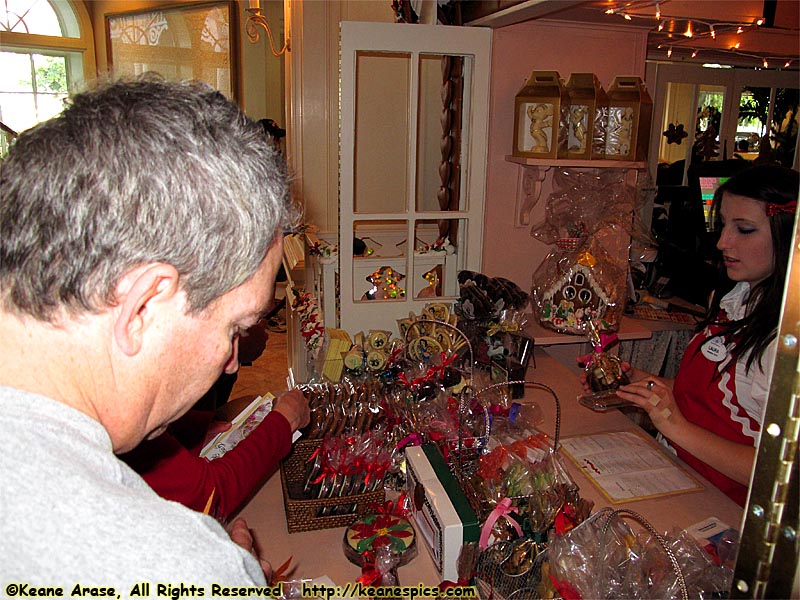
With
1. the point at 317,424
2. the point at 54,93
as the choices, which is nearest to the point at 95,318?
the point at 317,424

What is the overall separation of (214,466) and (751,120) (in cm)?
401

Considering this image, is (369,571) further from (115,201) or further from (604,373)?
(604,373)

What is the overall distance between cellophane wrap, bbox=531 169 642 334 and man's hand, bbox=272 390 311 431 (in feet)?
4.22

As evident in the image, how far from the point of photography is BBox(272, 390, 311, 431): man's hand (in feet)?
5.10

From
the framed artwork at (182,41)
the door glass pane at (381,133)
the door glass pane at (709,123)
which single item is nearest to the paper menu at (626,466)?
the door glass pane at (381,133)

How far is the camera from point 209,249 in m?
0.64

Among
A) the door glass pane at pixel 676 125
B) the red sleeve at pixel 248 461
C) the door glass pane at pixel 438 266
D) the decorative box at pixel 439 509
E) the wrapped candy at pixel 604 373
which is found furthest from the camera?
the door glass pane at pixel 676 125

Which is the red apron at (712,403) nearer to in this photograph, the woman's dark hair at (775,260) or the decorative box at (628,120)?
the woman's dark hair at (775,260)

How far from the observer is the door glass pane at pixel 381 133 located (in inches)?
153

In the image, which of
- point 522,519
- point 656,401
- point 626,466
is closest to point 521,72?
point 656,401

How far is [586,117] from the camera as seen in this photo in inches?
94.0

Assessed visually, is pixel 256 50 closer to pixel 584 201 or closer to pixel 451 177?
pixel 451 177

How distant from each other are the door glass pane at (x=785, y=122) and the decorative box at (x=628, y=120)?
212 cm

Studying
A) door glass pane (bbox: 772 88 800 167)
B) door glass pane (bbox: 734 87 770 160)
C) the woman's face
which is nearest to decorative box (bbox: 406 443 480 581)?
the woman's face
